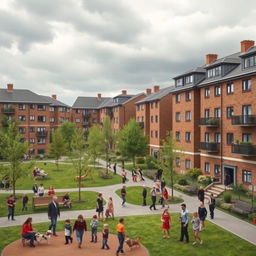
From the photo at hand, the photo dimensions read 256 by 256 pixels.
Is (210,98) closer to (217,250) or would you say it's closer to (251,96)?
(251,96)

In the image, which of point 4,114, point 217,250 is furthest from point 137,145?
point 4,114

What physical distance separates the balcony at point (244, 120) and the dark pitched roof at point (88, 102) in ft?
213

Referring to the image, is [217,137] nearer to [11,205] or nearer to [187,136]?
[187,136]

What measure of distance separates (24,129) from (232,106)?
162 feet

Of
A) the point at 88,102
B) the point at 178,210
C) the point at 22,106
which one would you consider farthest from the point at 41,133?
the point at 178,210

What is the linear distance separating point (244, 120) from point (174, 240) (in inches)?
657

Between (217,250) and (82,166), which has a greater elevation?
(82,166)

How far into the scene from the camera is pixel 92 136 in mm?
46844

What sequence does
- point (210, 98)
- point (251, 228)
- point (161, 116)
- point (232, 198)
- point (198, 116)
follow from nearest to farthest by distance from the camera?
point (251, 228), point (232, 198), point (210, 98), point (198, 116), point (161, 116)

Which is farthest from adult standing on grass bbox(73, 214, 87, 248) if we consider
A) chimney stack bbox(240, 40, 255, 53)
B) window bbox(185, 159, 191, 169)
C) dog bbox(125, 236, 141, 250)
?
chimney stack bbox(240, 40, 255, 53)

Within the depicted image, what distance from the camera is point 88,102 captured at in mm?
93812

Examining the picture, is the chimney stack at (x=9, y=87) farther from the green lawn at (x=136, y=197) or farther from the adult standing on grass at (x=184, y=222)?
the adult standing on grass at (x=184, y=222)

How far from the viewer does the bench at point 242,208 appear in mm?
22569

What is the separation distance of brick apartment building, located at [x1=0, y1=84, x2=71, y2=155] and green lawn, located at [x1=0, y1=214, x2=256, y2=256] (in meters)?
48.9
